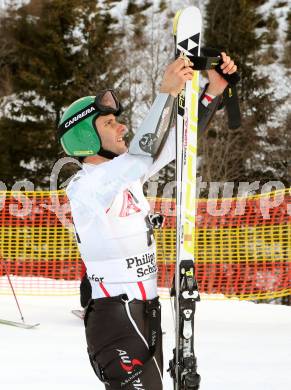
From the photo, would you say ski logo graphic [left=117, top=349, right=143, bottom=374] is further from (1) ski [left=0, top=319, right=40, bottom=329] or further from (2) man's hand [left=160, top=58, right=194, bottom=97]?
(1) ski [left=0, top=319, right=40, bottom=329]

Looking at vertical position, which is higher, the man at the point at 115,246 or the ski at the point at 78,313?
the man at the point at 115,246

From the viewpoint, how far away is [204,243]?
988 cm

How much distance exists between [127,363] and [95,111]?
3.41ft

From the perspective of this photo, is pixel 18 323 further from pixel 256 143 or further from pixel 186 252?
pixel 256 143

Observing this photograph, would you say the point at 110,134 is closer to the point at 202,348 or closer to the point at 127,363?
the point at 127,363

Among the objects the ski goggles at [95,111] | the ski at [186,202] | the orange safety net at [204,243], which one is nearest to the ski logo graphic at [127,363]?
the ski at [186,202]

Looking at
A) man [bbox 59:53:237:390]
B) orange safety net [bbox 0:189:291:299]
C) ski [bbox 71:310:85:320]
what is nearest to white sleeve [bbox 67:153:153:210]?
man [bbox 59:53:237:390]

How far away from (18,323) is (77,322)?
2.43ft

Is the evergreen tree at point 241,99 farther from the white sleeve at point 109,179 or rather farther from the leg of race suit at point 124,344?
the white sleeve at point 109,179

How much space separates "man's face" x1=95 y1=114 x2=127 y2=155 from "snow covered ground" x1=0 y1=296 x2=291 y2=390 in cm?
289

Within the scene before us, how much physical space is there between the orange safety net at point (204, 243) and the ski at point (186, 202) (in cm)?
641

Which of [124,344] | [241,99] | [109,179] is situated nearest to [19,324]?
[124,344]

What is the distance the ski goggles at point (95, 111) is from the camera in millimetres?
2492

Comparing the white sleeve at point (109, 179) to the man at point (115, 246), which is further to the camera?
the man at point (115, 246)
